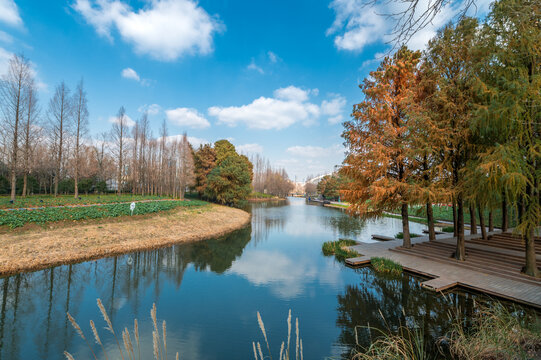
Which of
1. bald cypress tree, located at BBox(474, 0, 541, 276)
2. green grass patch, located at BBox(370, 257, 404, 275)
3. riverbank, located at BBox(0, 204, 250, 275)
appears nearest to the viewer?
bald cypress tree, located at BBox(474, 0, 541, 276)

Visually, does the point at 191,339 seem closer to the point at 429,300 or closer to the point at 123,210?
the point at 429,300

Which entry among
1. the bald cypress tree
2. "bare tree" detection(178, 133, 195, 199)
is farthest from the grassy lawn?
the bald cypress tree

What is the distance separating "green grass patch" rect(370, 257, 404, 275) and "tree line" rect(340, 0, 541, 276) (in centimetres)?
245

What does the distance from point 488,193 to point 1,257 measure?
1871 cm

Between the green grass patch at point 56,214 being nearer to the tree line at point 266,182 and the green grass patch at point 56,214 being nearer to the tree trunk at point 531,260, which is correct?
the tree trunk at point 531,260

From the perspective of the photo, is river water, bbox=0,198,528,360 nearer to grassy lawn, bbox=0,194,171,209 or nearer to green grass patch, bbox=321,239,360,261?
green grass patch, bbox=321,239,360,261

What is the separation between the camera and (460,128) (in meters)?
9.18

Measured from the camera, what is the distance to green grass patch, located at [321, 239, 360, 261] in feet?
41.9

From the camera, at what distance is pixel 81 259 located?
11055 millimetres

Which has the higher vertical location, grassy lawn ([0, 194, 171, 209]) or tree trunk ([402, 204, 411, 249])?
grassy lawn ([0, 194, 171, 209])

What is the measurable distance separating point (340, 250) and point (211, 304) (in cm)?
854

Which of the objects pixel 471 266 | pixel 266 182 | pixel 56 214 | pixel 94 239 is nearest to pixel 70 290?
pixel 94 239

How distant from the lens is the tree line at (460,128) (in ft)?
24.2

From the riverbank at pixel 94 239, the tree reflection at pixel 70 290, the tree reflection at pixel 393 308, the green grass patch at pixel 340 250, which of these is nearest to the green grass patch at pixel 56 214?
the riverbank at pixel 94 239
